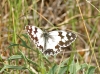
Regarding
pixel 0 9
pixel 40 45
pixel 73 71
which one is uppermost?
pixel 0 9

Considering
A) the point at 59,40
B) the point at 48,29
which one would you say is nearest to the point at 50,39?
the point at 59,40

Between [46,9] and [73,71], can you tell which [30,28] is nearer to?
[73,71]

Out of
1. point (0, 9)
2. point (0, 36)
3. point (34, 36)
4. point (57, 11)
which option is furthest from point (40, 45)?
point (57, 11)

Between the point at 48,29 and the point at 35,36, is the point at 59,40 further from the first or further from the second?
the point at 48,29

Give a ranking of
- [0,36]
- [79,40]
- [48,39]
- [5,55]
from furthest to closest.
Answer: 1. [79,40]
2. [0,36]
3. [5,55]
4. [48,39]
